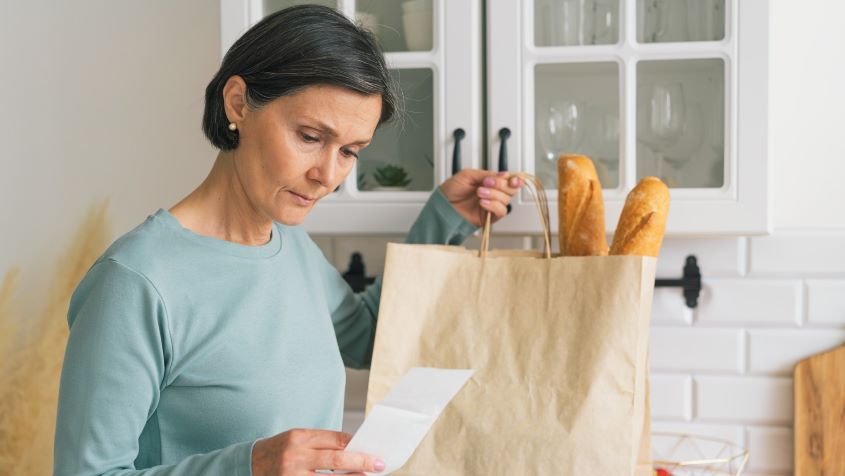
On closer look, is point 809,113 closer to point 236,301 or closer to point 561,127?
point 561,127

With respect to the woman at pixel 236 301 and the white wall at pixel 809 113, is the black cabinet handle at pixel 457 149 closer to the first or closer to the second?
the woman at pixel 236 301

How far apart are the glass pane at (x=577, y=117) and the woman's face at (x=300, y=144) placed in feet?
1.33

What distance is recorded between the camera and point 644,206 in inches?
53.2

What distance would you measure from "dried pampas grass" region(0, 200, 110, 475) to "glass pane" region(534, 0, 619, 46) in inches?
41.4

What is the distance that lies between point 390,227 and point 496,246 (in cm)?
32

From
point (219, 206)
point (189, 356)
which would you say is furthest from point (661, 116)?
point (189, 356)

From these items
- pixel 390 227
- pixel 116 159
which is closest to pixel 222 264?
pixel 390 227

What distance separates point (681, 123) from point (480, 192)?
0.34 metres

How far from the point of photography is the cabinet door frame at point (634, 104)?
1420 millimetres

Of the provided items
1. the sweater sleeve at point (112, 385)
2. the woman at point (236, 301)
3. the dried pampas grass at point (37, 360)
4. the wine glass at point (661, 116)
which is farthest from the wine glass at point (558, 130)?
the dried pampas grass at point (37, 360)

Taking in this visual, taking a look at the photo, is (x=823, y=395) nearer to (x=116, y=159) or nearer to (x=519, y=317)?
(x=519, y=317)

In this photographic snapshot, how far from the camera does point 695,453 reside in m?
1.76

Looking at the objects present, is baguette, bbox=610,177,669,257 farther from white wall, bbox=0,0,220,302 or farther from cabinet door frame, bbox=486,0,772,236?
white wall, bbox=0,0,220,302

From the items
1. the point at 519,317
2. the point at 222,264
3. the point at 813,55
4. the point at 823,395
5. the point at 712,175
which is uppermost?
the point at 813,55
